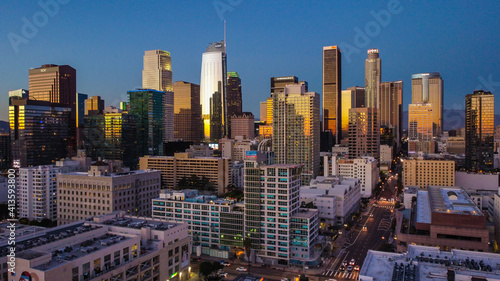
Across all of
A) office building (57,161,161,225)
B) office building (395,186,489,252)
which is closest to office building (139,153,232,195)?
office building (57,161,161,225)

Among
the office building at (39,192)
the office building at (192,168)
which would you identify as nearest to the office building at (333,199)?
the office building at (192,168)

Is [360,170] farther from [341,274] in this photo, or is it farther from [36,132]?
[36,132]

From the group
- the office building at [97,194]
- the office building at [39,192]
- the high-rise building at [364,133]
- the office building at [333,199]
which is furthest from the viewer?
the high-rise building at [364,133]

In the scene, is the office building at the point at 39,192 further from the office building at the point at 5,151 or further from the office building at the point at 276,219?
the office building at the point at 5,151

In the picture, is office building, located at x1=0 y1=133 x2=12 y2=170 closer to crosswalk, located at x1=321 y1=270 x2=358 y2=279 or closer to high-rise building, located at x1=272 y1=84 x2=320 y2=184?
high-rise building, located at x1=272 y1=84 x2=320 y2=184

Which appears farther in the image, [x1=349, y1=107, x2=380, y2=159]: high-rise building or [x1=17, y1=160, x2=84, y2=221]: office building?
[x1=349, y1=107, x2=380, y2=159]: high-rise building

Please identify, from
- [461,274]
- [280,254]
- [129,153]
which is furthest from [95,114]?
[461,274]
